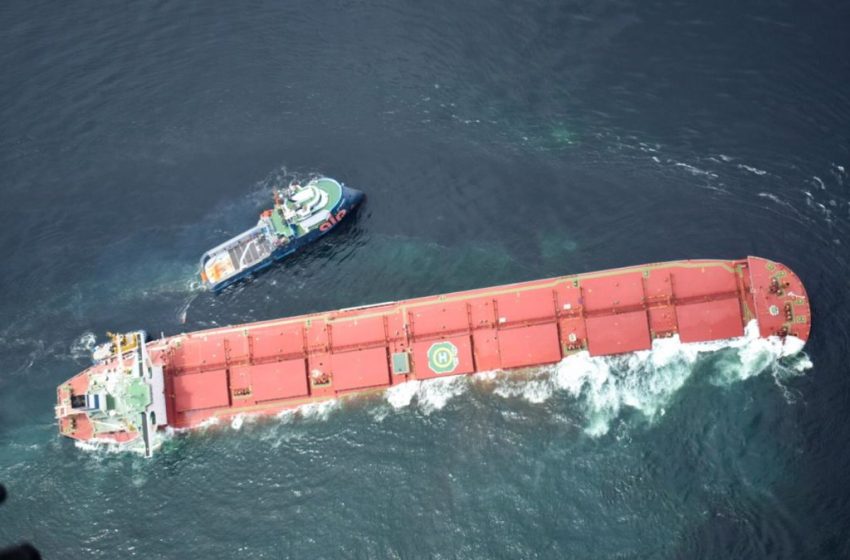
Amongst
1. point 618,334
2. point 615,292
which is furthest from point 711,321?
point 615,292

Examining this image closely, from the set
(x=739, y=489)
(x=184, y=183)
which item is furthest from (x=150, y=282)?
(x=739, y=489)

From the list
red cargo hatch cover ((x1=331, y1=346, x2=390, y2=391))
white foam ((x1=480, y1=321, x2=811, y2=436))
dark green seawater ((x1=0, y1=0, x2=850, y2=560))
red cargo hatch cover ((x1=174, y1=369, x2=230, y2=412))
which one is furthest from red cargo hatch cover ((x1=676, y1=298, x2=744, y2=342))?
red cargo hatch cover ((x1=174, y1=369, x2=230, y2=412))

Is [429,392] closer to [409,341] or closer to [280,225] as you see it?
[409,341]

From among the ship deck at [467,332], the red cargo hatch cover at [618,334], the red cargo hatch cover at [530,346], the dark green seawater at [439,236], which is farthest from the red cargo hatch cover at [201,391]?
the red cargo hatch cover at [618,334]

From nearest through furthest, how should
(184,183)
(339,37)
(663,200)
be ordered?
(663,200), (184,183), (339,37)

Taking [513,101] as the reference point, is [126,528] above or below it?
below

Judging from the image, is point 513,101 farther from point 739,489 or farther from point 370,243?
point 739,489
